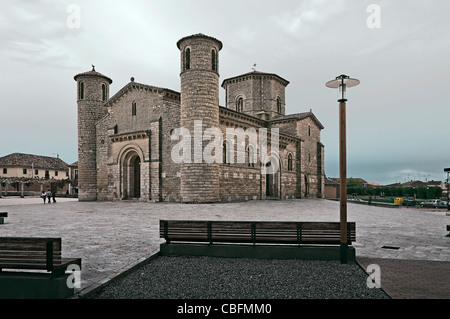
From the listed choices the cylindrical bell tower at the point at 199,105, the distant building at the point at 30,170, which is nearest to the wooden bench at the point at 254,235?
the cylindrical bell tower at the point at 199,105

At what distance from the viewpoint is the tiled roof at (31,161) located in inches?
2200

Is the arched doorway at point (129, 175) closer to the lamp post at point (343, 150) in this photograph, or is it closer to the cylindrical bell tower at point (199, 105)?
the cylindrical bell tower at point (199, 105)

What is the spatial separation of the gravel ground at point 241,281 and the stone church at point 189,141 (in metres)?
16.1

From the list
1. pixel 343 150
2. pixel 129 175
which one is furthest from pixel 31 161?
pixel 343 150

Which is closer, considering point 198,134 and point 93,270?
point 93,270

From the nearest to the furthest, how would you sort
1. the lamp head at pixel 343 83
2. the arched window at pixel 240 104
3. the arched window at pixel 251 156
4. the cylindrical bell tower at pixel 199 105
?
the lamp head at pixel 343 83
the cylindrical bell tower at pixel 199 105
the arched window at pixel 251 156
the arched window at pixel 240 104

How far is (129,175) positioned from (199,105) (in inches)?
382

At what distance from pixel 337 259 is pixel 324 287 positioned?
1.80 m

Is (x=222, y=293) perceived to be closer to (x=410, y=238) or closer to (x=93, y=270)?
Answer: (x=93, y=270)

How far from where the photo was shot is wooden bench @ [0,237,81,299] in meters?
3.92

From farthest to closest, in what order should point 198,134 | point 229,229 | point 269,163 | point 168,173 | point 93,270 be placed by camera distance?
point 269,163
point 168,173
point 198,134
point 229,229
point 93,270

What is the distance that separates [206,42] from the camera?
23.0 meters

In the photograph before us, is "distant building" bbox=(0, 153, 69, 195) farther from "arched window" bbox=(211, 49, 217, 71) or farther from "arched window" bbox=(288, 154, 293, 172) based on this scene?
"arched window" bbox=(288, 154, 293, 172)
